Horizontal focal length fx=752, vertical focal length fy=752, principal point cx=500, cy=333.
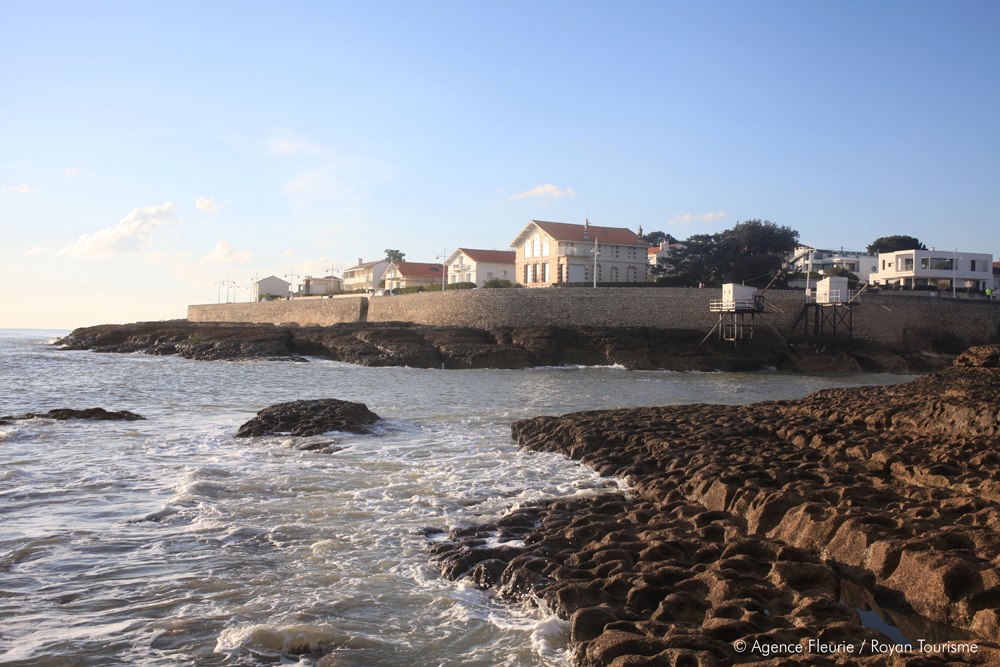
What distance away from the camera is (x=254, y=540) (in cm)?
743

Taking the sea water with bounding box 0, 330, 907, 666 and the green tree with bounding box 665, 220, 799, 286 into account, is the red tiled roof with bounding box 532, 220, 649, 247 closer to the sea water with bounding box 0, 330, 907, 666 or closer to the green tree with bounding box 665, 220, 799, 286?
the green tree with bounding box 665, 220, 799, 286

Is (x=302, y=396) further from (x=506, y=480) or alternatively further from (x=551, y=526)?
(x=551, y=526)

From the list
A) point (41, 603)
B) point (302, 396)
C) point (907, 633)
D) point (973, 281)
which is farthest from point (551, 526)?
point (973, 281)

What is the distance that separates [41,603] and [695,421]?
1094 centimetres

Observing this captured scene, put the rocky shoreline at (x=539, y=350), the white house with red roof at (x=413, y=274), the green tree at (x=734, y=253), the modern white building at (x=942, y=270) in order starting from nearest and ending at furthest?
the rocky shoreline at (x=539, y=350)
the green tree at (x=734, y=253)
the modern white building at (x=942, y=270)
the white house with red roof at (x=413, y=274)

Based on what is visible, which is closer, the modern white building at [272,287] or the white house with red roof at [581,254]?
the white house with red roof at [581,254]

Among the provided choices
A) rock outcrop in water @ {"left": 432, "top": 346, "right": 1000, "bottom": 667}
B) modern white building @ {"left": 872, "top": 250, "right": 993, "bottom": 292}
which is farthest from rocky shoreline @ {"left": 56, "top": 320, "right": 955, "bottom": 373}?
rock outcrop in water @ {"left": 432, "top": 346, "right": 1000, "bottom": 667}

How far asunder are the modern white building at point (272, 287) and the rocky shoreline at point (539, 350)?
4504cm

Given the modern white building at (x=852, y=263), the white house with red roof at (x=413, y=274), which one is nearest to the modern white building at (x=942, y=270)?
the modern white building at (x=852, y=263)

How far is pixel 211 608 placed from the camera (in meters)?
5.69

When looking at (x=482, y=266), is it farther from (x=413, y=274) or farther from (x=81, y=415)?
(x=81, y=415)

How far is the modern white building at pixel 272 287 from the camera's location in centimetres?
9031

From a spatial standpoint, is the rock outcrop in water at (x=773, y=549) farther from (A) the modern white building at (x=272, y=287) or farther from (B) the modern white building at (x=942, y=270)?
(A) the modern white building at (x=272, y=287)

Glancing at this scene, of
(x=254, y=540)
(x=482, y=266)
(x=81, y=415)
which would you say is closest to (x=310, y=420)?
(x=81, y=415)
